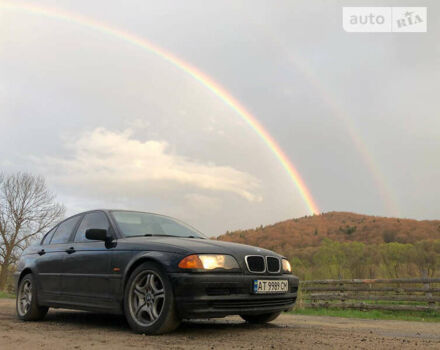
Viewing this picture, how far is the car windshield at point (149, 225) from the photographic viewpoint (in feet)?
17.0

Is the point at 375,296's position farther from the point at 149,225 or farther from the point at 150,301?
the point at 150,301

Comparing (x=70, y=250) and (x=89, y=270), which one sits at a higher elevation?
(x=70, y=250)

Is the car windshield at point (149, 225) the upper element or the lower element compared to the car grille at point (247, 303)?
upper

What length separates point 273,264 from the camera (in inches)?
192

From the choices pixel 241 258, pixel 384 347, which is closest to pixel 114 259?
pixel 241 258

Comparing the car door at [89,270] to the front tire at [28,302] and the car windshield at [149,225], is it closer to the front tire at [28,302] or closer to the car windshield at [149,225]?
the car windshield at [149,225]

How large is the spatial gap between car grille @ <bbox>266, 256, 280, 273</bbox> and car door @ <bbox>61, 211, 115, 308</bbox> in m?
1.76

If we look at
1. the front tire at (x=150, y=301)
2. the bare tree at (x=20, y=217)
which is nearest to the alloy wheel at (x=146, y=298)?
the front tire at (x=150, y=301)

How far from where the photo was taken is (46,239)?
6.53 m

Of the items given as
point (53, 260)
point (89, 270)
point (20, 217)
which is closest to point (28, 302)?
point (53, 260)

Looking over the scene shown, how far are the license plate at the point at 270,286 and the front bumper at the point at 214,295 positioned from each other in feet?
0.19

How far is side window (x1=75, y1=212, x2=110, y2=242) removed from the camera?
5.39m

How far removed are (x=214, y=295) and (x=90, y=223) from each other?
237 cm

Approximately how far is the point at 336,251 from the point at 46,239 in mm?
44526
